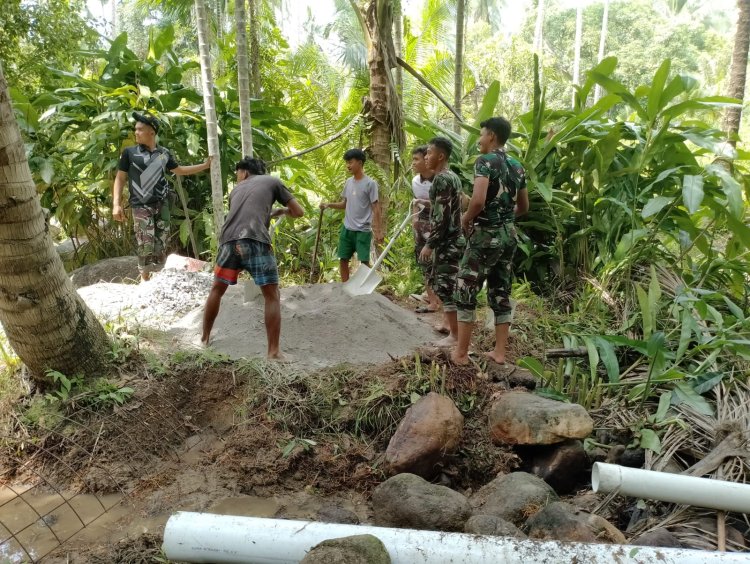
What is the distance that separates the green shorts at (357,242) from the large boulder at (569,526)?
10.7 feet

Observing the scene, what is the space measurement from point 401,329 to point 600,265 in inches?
72.8

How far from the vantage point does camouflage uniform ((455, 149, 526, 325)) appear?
3.70 metres

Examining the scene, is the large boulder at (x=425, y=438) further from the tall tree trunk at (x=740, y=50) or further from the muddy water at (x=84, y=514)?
the tall tree trunk at (x=740, y=50)

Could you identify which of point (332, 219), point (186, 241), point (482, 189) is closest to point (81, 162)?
point (186, 241)

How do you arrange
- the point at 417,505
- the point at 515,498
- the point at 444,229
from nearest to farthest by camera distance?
the point at 417,505
the point at 515,498
the point at 444,229

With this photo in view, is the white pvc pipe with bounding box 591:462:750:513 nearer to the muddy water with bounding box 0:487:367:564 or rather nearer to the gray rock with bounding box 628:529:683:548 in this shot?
the gray rock with bounding box 628:529:683:548

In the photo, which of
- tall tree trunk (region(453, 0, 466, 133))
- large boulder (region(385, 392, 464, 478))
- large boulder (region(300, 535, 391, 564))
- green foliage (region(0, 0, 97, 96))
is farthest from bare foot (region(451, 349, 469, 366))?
green foliage (region(0, 0, 97, 96))

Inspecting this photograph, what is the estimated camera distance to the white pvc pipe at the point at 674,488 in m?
2.43

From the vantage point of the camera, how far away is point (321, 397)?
357cm

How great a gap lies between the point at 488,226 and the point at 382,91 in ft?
10.2

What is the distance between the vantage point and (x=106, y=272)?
241 inches

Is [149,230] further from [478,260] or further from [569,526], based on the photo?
→ [569,526]

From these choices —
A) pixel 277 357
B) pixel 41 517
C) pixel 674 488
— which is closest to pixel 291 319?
pixel 277 357

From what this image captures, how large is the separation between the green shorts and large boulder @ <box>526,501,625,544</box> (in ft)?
10.7
